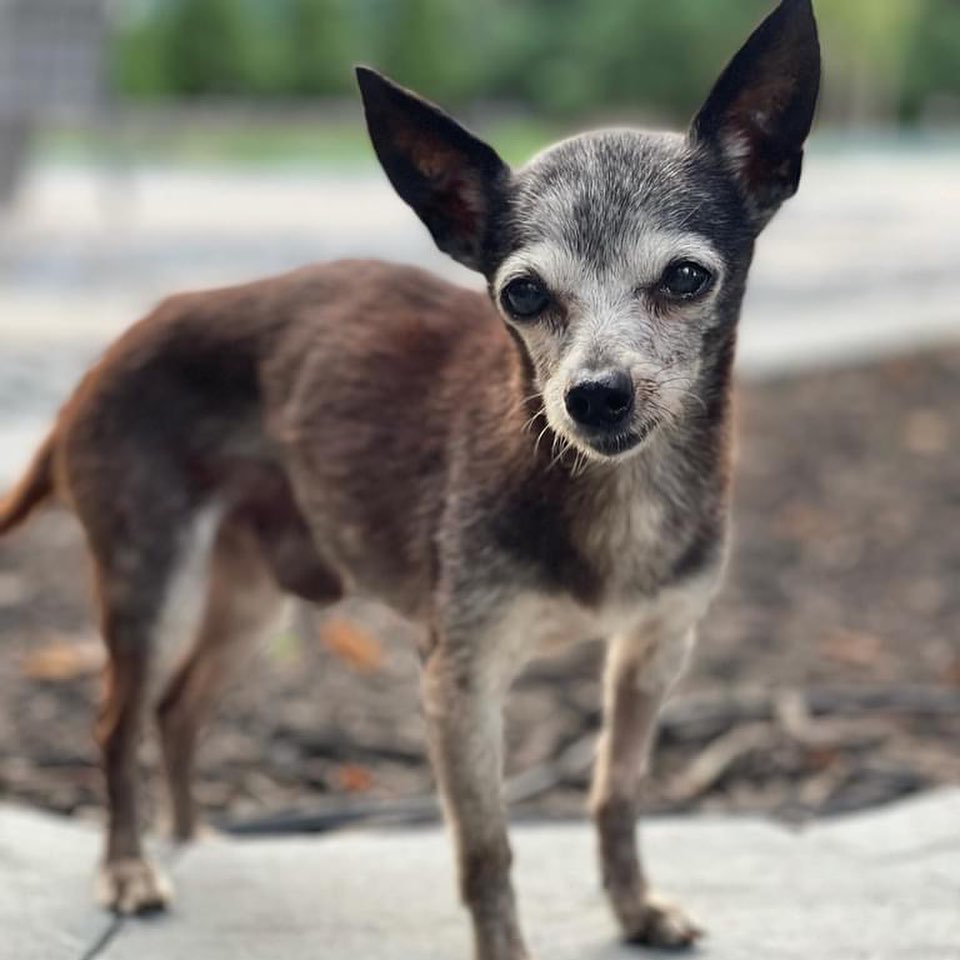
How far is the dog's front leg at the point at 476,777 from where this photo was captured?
3.05 metres

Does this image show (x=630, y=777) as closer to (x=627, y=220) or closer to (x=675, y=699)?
(x=627, y=220)

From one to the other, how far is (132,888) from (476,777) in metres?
0.86

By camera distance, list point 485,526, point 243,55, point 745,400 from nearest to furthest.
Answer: point 485,526, point 745,400, point 243,55

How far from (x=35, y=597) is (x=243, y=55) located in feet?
81.5

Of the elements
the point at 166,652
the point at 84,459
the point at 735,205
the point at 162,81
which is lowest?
the point at 162,81

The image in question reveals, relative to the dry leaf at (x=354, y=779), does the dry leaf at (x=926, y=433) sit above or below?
below

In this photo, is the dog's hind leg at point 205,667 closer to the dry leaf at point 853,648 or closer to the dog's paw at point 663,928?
the dog's paw at point 663,928

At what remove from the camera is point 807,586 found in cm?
598

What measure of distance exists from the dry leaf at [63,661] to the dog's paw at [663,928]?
7.30 feet

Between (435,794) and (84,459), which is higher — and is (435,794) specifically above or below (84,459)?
below

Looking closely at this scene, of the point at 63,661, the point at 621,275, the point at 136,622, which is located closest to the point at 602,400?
the point at 621,275

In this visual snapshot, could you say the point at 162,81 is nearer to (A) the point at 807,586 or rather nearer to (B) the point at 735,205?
(A) the point at 807,586

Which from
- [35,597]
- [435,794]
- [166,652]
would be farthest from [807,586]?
[166,652]

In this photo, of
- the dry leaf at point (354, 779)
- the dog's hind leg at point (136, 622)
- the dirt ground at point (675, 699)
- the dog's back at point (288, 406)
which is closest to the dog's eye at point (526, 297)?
the dog's back at point (288, 406)
